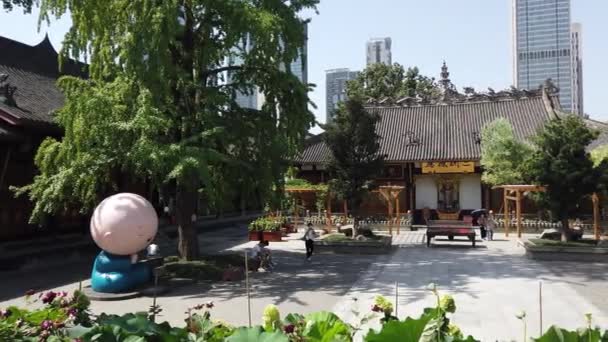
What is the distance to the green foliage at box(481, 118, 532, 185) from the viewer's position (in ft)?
79.4

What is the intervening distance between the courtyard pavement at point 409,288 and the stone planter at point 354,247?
1.62 feet

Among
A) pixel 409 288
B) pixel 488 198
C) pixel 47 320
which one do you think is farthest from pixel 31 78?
pixel 488 198

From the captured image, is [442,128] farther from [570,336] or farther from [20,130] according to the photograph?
[570,336]

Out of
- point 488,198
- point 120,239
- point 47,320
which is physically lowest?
point 120,239

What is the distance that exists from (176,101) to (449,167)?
17.8 meters

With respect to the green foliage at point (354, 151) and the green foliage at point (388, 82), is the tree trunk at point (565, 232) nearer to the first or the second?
the green foliage at point (354, 151)

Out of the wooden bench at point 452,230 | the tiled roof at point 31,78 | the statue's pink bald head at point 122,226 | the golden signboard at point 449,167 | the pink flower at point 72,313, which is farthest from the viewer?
the golden signboard at point 449,167

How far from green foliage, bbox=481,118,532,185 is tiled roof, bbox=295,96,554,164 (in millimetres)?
2189

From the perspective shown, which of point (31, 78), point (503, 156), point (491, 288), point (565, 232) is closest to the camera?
point (491, 288)

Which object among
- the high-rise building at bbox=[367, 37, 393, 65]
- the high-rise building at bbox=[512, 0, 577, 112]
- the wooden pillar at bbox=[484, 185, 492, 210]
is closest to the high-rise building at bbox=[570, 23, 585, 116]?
the high-rise building at bbox=[512, 0, 577, 112]

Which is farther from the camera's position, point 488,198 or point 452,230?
point 488,198

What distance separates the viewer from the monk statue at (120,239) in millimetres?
10914

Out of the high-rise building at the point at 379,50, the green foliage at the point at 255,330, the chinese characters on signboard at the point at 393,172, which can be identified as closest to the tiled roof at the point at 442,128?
the chinese characters on signboard at the point at 393,172

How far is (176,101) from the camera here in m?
14.0
